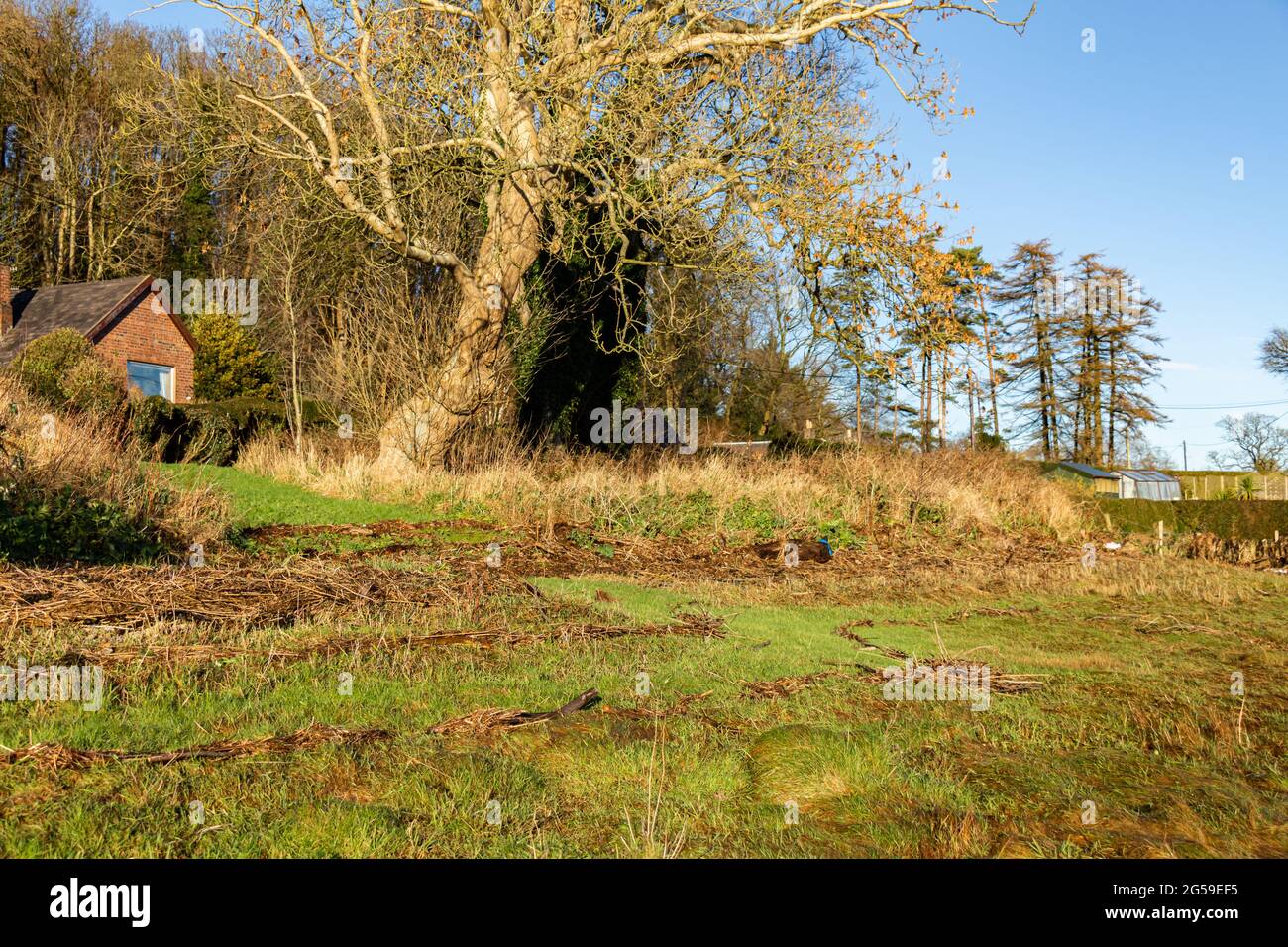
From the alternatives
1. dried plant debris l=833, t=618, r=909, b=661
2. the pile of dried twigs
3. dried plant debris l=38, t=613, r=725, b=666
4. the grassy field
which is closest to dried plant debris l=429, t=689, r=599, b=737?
the grassy field

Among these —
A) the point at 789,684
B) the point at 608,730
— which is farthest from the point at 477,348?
the point at 608,730

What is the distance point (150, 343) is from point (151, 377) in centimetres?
125

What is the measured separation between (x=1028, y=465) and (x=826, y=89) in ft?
29.8

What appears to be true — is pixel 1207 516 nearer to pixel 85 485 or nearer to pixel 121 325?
pixel 85 485

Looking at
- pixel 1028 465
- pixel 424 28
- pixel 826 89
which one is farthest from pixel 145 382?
pixel 1028 465

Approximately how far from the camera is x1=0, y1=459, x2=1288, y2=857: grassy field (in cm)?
319

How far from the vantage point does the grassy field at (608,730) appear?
319cm

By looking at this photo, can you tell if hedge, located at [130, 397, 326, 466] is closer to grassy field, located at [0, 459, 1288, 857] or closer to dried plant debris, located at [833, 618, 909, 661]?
grassy field, located at [0, 459, 1288, 857]

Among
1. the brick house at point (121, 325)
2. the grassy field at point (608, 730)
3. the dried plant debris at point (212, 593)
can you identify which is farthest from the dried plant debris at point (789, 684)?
the brick house at point (121, 325)

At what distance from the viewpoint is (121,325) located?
30.7 m

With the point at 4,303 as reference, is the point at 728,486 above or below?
below

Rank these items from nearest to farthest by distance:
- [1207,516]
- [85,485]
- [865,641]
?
[865,641], [85,485], [1207,516]

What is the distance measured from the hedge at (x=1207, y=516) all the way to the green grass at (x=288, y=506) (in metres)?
15.3
